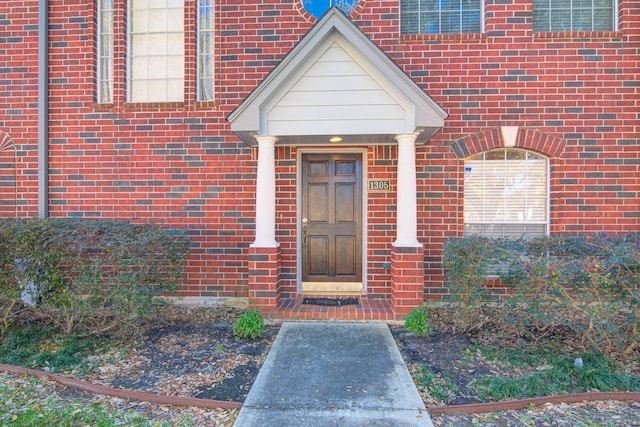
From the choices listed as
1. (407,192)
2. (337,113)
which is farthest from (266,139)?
(407,192)

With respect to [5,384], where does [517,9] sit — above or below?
above

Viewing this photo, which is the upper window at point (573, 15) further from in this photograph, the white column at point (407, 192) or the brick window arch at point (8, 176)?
the brick window arch at point (8, 176)

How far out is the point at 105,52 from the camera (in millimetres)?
5809

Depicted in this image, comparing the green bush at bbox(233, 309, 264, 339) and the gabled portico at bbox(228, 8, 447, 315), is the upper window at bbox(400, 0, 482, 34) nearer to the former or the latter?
the gabled portico at bbox(228, 8, 447, 315)

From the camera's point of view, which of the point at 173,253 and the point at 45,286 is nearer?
the point at 45,286

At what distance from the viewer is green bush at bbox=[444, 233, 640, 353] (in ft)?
11.4

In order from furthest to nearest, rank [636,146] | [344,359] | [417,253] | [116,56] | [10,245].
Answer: [116,56]
[636,146]
[417,253]
[10,245]
[344,359]

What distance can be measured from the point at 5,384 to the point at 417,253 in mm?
4652

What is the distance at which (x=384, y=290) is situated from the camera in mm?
5492

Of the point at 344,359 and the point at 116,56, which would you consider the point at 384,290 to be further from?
the point at 116,56

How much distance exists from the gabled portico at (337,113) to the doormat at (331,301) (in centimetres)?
67

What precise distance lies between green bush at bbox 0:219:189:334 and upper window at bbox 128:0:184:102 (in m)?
2.68

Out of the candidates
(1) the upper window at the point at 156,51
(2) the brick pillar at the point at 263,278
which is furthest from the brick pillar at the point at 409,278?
(1) the upper window at the point at 156,51

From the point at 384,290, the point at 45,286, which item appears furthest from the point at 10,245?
the point at 384,290
